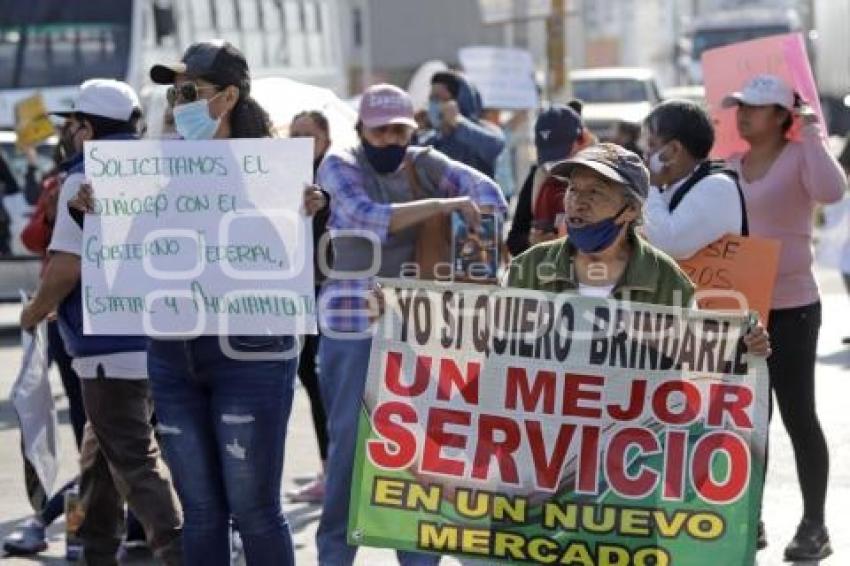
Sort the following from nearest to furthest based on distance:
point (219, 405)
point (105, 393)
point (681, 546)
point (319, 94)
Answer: point (681, 546) < point (219, 405) < point (105, 393) < point (319, 94)

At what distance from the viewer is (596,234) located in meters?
5.26

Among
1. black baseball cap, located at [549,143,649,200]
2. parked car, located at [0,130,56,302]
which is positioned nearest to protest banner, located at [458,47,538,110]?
parked car, located at [0,130,56,302]

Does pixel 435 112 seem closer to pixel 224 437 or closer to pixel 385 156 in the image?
pixel 385 156

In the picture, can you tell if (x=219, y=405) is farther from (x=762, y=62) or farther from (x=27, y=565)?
(x=762, y=62)

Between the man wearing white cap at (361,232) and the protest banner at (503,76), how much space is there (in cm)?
1446

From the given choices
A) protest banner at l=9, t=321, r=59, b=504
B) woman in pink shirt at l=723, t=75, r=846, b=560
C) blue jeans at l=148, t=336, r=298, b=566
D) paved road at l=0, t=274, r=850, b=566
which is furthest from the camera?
paved road at l=0, t=274, r=850, b=566

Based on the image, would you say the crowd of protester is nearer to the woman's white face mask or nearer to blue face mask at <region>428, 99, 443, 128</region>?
the woman's white face mask

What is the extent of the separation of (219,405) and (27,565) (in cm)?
247

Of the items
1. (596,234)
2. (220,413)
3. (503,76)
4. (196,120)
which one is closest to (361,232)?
(196,120)

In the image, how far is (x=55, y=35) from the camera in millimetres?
22875

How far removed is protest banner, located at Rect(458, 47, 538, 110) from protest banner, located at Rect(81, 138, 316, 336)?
611 inches

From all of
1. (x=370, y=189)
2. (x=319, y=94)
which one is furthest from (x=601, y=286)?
(x=319, y=94)

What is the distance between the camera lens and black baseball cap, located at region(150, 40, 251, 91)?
597 cm

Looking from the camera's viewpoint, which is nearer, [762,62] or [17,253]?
[762,62]
